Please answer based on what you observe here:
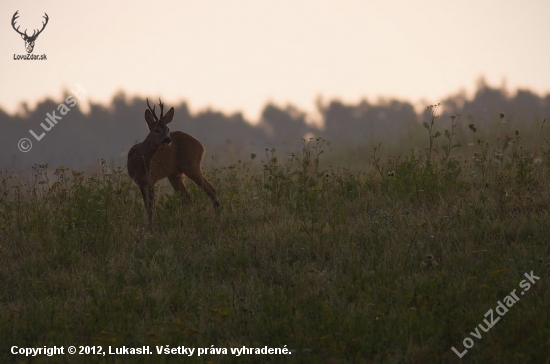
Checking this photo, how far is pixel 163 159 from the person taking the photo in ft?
29.6

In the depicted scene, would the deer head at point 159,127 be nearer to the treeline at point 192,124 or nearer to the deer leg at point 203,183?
the deer leg at point 203,183

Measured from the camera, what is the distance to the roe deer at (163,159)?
851cm

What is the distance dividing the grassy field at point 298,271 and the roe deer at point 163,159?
1.71 feet

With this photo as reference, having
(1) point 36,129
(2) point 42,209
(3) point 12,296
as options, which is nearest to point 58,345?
(3) point 12,296

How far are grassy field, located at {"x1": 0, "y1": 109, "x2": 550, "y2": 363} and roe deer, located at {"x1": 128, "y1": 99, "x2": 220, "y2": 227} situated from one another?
52cm

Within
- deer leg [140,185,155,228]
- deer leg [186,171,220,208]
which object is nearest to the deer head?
deer leg [140,185,155,228]

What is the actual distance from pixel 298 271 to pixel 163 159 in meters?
3.87

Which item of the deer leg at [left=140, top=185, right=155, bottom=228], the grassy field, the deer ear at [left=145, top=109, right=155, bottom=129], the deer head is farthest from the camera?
the deer ear at [left=145, top=109, right=155, bottom=129]

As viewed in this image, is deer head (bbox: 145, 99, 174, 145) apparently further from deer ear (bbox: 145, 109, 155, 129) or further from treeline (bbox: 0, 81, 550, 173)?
treeline (bbox: 0, 81, 550, 173)

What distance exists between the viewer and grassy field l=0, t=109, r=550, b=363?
14.5 feet

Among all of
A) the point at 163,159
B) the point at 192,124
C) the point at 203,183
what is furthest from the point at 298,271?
the point at 192,124

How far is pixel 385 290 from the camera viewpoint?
507cm

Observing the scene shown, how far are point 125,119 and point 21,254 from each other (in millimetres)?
26694

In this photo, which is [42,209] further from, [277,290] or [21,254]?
[277,290]
